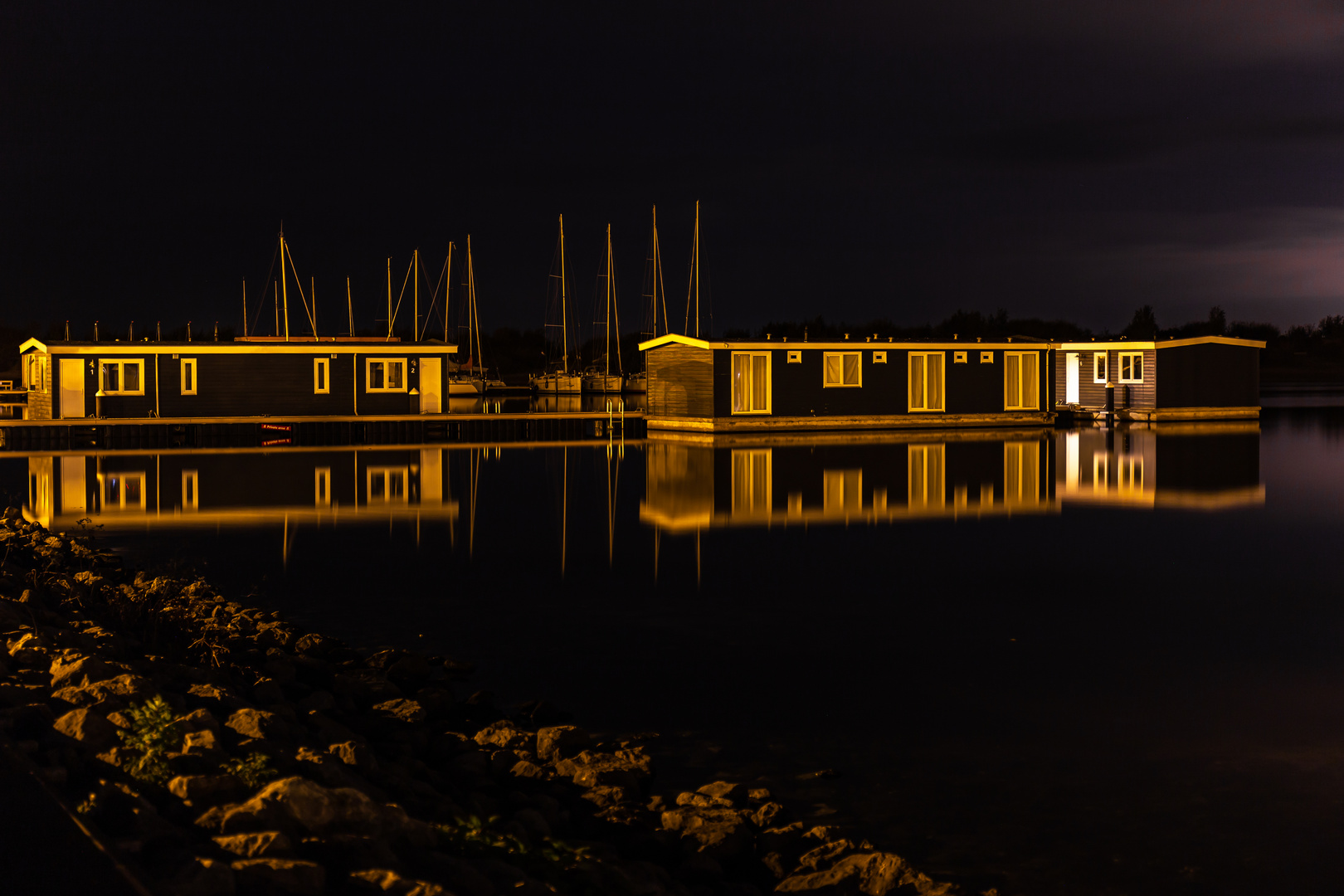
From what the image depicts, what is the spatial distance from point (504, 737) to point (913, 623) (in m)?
4.67

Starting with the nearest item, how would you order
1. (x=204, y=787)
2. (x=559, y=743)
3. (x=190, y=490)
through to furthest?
(x=204, y=787) → (x=559, y=743) → (x=190, y=490)

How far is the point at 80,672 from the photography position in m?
6.80

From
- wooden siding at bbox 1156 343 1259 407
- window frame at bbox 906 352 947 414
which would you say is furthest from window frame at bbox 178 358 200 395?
wooden siding at bbox 1156 343 1259 407

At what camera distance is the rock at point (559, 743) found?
690 cm

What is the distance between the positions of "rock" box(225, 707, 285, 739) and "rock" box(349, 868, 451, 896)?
221 cm

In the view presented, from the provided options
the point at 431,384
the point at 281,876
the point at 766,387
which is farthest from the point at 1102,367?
the point at 281,876

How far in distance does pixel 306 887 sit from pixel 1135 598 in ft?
31.1

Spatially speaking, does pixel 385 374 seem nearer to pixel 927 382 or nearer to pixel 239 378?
pixel 239 378

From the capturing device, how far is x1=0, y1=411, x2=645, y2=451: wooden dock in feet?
113

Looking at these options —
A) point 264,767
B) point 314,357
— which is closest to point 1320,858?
point 264,767

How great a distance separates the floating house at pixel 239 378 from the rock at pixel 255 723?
104ft

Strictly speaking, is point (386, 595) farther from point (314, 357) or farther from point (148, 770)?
point (314, 357)

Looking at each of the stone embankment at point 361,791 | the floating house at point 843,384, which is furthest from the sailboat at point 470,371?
the stone embankment at point 361,791

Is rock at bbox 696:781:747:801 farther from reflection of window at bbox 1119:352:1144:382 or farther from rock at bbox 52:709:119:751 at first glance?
reflection of window at bbox 1119:352:1144:382
